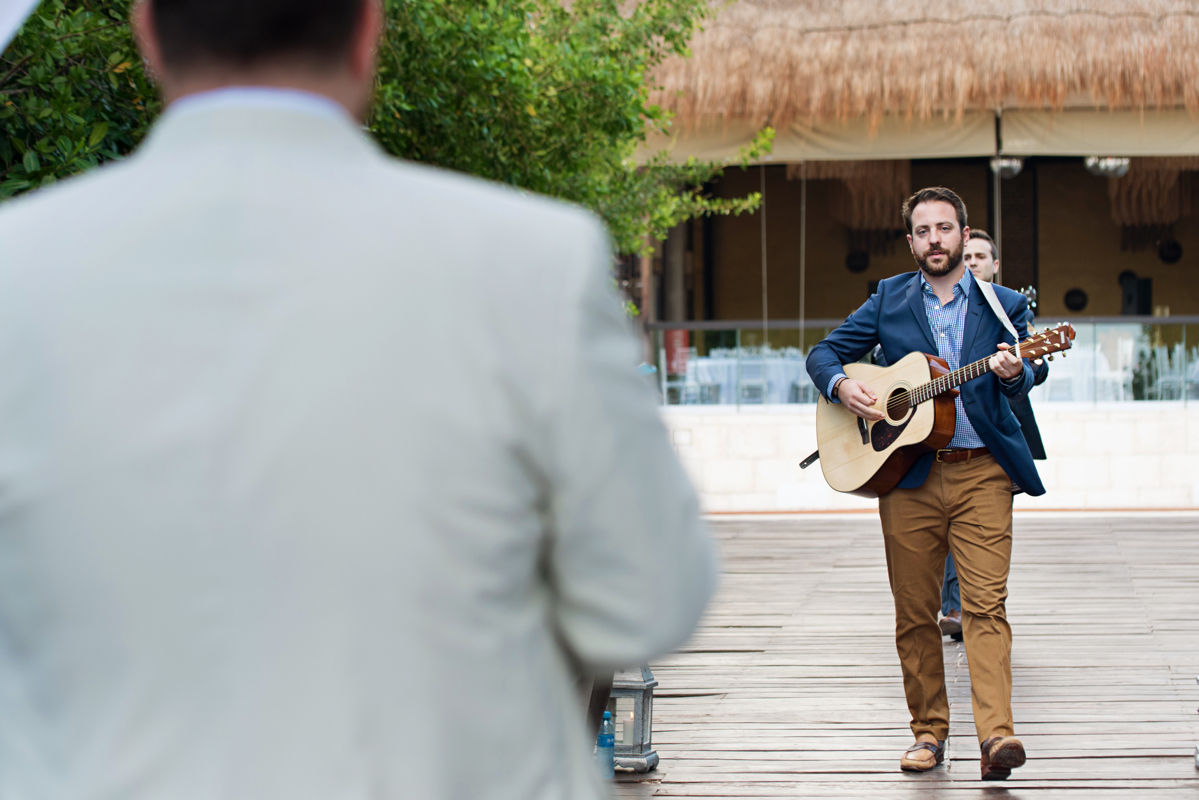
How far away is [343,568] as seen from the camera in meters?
0.89

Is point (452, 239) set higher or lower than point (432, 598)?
higher

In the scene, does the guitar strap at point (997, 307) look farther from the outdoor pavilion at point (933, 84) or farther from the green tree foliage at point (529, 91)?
the outdoor pavilion at point (933, 84)

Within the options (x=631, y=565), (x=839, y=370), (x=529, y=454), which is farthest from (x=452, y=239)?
(x=839, y=370)

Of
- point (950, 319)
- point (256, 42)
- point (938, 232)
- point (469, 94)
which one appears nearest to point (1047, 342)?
point (950, 319)

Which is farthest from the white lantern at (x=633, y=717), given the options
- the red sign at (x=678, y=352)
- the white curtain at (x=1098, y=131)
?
the white curtain at (x=1098, y=131)

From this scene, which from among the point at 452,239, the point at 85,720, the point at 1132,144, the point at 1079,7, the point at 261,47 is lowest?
the point at 85,720

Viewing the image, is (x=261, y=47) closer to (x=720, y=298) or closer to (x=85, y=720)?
(x=85, y=720)

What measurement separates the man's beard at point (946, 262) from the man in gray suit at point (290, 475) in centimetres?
338

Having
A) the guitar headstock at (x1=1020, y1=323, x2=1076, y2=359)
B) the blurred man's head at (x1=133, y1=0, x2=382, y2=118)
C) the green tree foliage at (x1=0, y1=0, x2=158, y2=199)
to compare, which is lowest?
the guitar headstock at (x1=1020, y1=323, x2=1076, y2=359)

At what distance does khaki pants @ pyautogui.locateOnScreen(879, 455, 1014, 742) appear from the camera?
3881mm


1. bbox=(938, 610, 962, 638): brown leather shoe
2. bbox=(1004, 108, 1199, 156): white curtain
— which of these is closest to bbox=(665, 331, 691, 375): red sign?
bbox=(1004, 108, 1199, 156): white curtain

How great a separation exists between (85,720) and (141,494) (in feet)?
0.57

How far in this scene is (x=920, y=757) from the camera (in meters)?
4.00

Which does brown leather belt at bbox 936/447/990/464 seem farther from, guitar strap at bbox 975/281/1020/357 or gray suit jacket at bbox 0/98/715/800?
gray suit jacket at bbox 0/98/715/800
